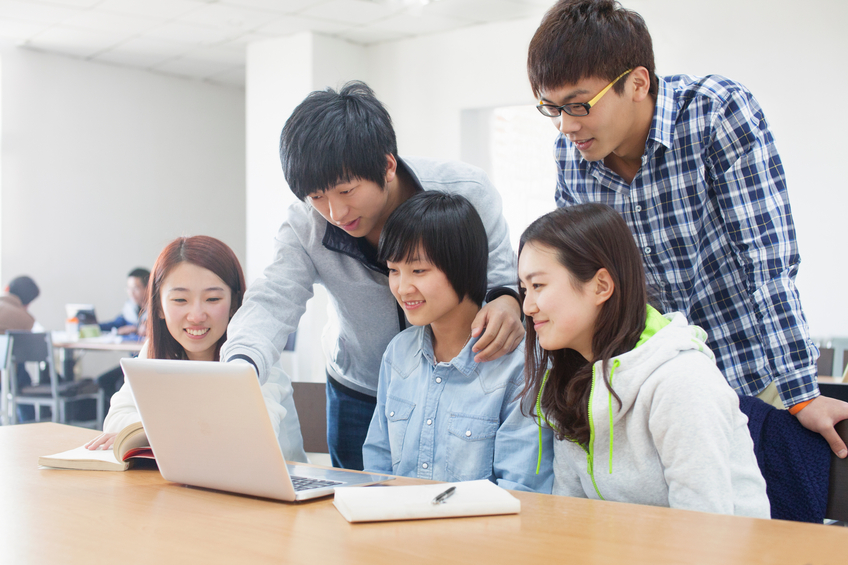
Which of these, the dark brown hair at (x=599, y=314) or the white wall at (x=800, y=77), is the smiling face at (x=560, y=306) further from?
the white wall at (x=800, y=77)

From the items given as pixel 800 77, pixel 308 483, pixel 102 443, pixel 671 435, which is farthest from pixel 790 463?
pixel 800 77

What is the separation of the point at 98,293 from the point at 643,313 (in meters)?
6.23

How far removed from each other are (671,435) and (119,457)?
95cm

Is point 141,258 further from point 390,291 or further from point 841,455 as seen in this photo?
point 841,455

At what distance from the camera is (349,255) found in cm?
166

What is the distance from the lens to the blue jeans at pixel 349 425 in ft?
5.92

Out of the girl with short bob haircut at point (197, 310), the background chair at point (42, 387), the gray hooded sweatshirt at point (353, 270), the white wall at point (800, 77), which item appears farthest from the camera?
the background chair at point (42, 387)

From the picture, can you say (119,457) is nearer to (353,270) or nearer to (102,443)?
(102,443)

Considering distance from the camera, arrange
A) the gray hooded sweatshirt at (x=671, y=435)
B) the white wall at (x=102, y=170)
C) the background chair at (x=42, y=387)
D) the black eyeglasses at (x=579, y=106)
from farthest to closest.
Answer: the white wall at (x=102, y=170)
the background chair at (x=42, y=387)
the black eyeglasses at (x=579, y=106)
the gray hooded sweatshirt at (x=671, y=435)

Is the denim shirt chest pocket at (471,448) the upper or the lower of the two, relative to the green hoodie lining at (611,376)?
lower

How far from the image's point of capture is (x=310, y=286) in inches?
67.5

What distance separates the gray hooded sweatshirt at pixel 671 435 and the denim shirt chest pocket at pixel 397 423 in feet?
1.30

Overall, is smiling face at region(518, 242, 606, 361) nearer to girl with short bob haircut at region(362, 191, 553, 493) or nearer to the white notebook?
girl with short bob haircut at region(362, 191, 553, 493)

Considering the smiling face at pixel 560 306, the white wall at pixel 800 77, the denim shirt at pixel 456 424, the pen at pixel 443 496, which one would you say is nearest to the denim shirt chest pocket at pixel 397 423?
the denim shirt at pixel 456 424
